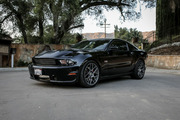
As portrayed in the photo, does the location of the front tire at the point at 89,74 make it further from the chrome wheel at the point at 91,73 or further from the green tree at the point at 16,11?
the green tree at the point at 16,11

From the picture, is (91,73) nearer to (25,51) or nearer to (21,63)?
(21,63)

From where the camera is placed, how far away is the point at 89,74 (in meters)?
5.93

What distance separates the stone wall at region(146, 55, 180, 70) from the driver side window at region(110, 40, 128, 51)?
6.12 meters

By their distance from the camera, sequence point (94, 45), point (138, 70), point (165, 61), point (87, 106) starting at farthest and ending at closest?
point (165, 61)
point (138, 70)
point (94, 45)
point (87, 106)

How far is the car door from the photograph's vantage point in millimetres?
6585

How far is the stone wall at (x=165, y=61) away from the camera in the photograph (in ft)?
41.3

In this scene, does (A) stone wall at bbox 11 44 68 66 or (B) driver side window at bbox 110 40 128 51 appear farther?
(A) stone wall at bbox 11 44 68 66

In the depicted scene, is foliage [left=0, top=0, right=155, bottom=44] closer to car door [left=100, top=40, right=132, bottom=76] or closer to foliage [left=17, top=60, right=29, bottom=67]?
foliage [left=17, top=60, right=29, bottom=67]

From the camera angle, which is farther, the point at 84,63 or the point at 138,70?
the point at 138,70

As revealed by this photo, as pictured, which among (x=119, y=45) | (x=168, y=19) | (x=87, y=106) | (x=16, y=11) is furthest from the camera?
(x=168, y=19)

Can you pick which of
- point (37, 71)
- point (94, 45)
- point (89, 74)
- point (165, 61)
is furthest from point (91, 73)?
point (165, 61)

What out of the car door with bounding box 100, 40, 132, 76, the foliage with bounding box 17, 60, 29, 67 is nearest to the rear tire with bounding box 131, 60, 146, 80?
the car door with bounding box 100, 40, 132, 76

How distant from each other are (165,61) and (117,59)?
7622mm

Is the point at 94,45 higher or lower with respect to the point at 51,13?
lower
